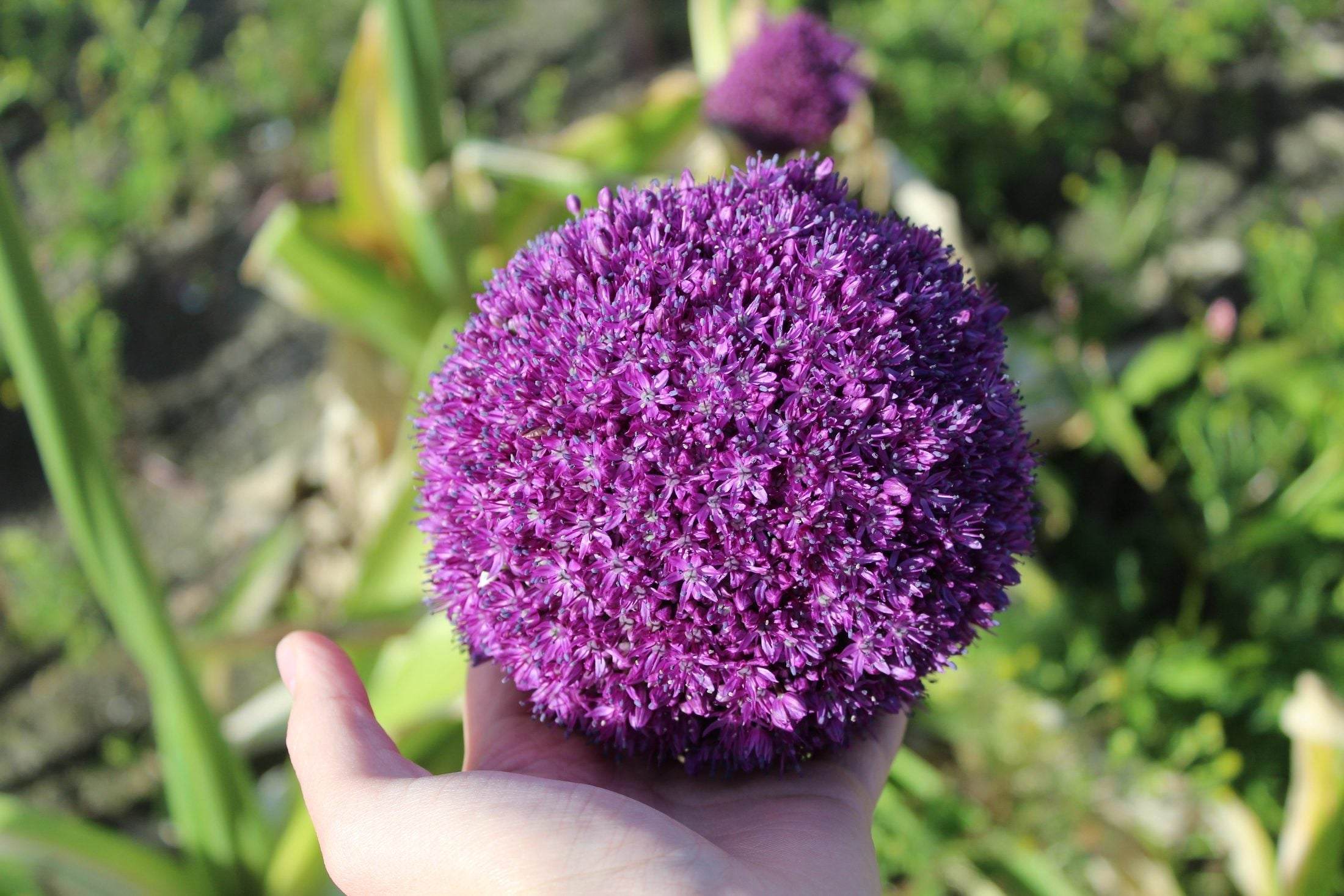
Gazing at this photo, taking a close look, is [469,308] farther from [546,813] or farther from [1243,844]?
[1243,844]

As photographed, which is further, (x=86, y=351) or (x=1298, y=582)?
(x=86, y=351)

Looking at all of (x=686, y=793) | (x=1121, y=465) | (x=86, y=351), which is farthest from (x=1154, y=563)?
(x=86, y=351)

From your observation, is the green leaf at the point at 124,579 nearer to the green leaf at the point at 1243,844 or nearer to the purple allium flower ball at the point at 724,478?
the purple allium flower ball at the point at 724,478

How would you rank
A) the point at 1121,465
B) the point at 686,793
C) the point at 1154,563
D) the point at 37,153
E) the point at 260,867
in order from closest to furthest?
the point at 686,793
the point at 260,867
the point at 1154,563
the point at 1121,465
the point at 37,153

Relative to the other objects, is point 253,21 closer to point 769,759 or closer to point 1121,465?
point 1121,465

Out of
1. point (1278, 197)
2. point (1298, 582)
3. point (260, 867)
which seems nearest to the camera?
point (260, 867)

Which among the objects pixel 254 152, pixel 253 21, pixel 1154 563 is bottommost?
pixel 1154 563

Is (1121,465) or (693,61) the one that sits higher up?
(693,61)
